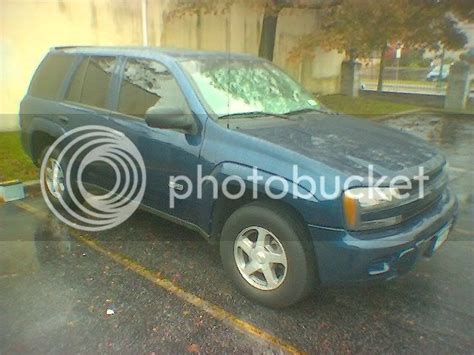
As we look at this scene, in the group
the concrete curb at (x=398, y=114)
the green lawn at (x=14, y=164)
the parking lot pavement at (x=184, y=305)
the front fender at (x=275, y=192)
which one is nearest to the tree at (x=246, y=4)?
the concrete curb at (x=398, y=114)

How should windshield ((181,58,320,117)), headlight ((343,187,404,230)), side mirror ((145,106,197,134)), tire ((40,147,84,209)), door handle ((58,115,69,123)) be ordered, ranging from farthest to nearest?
1. tire ((40,147,84,209))
2. door handle ((58,115,69,123))
3. windshield ((181,58,320,117))
4. side mirror ((145,106,197,134))
5. headlight ((343,187,404,230))

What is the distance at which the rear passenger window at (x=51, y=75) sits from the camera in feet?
15.5

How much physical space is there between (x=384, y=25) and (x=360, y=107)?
3.34 metres

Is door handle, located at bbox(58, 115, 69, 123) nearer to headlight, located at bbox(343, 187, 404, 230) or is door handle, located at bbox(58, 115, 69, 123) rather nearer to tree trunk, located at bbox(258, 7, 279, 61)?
headlight, located at bbox(343, 187, 404, 230)

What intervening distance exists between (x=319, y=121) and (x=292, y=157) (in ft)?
3.16

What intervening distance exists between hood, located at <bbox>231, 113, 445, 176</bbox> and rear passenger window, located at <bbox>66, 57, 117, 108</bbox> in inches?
61.5

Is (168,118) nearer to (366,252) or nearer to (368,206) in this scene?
(368,206)

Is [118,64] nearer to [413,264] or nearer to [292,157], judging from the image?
[292,157]

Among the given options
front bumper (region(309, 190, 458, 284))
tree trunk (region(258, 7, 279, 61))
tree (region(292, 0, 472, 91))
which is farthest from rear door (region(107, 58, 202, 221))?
tree trunk (region(258, 7, 279, 61))

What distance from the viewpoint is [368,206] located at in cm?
268

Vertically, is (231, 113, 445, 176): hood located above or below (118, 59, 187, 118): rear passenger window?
below

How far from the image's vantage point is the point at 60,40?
8.94 meters

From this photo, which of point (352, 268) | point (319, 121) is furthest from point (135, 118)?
point (352, 268)

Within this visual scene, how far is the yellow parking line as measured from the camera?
2781 millimetres
